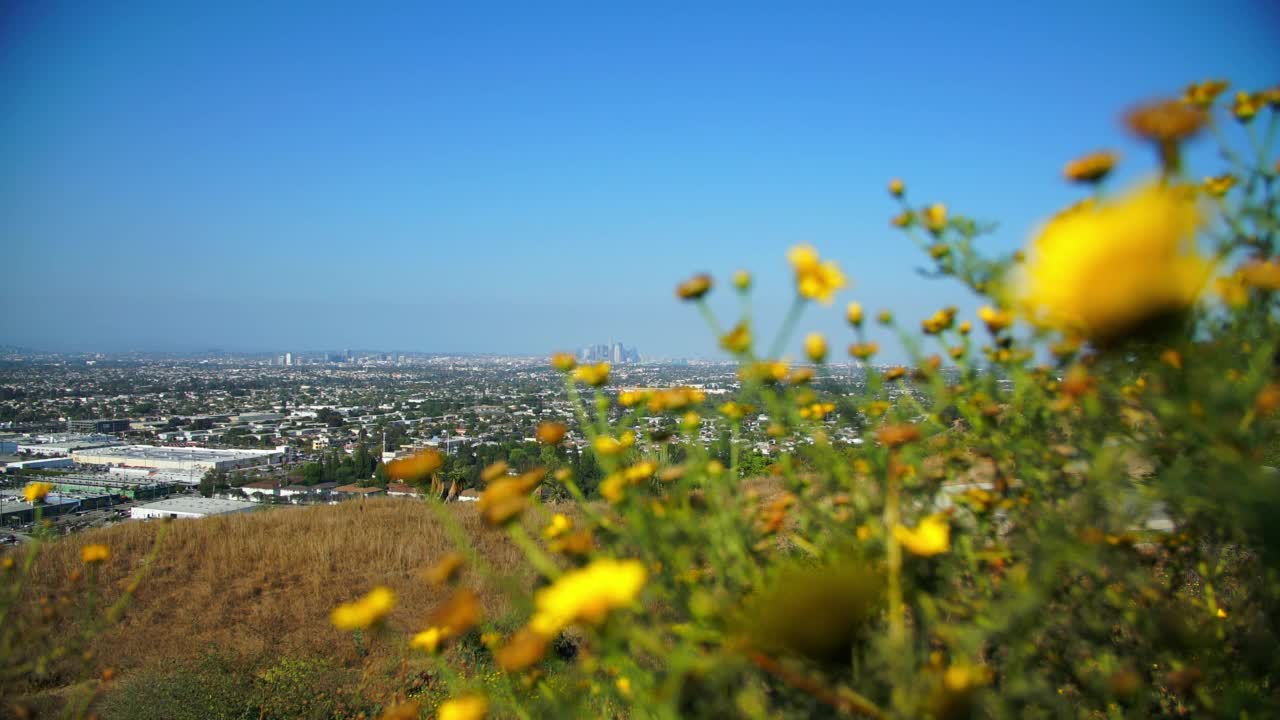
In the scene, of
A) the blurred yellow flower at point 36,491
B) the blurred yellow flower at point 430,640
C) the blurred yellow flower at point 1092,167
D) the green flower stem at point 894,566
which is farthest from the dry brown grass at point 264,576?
the blurred yellow flower at point 1092,167

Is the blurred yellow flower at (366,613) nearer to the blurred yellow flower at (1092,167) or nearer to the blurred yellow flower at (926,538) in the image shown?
the blurred yellow flower at (926,538)

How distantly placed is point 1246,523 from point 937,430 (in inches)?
24.9

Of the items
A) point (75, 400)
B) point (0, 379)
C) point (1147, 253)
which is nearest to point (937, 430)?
point (1147, 253)

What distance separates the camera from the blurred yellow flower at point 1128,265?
28.8 inches

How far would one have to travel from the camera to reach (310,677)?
3.72 metres

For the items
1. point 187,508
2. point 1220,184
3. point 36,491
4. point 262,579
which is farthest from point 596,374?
point 187,508

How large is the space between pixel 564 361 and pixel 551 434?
180mm

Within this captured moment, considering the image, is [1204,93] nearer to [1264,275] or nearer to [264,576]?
[1264,275]

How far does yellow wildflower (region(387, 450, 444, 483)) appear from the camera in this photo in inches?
56.1

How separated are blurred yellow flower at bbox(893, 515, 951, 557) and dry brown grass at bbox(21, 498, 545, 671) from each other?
3.14m

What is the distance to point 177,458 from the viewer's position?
16625 millimetres

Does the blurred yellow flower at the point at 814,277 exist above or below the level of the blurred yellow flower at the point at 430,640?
above

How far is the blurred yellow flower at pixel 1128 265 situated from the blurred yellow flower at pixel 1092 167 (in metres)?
0.18

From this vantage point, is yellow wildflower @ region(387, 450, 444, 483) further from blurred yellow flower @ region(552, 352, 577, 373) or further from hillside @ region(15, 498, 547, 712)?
hillside @ region(15, 498, 547, 712)
